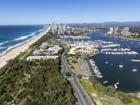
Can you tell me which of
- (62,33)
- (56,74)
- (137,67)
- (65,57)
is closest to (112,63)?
(137,67)

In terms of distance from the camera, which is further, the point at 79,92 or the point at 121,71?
the point at 121,71

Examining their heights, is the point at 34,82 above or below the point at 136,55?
above

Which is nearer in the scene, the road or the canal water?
the road

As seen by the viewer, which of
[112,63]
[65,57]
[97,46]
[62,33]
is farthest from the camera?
[62,33]

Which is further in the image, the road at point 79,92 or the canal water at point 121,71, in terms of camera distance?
the canal water at point 121,71

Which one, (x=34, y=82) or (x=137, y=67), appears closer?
(x=34, y=82)

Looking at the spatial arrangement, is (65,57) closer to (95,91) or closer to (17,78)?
(17,78)

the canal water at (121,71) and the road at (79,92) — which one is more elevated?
the road at (79,92)

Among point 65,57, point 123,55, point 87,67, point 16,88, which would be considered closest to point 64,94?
point 16,88

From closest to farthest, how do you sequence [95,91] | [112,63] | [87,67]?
[95,91] → [87,67] → [112,63]

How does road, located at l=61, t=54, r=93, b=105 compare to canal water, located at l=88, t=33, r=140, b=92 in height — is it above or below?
above

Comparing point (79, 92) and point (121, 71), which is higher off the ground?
point (79, 92)
